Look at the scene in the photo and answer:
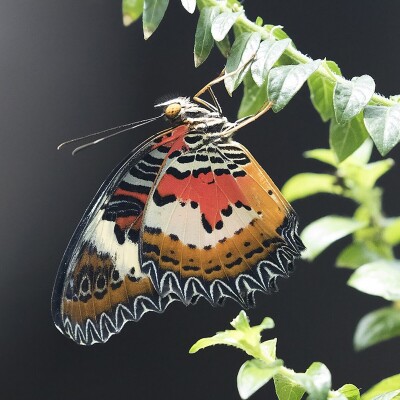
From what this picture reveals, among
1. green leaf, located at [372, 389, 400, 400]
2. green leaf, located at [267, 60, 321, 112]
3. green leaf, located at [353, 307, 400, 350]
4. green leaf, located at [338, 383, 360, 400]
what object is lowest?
green leaf, located at [372, 389, 400, 400]

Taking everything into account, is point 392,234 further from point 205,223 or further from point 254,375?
point 254,375

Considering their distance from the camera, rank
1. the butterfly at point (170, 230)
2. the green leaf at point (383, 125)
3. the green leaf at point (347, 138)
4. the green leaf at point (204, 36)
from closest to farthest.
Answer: the green leaf at point (383, 125) → the green leaf at point (204, 36) → the green leaf at point (347, 138) → the butterfly at point (170, 230)

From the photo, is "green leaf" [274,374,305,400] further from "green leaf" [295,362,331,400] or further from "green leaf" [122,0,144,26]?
"green leaf" [122,0,144,26]

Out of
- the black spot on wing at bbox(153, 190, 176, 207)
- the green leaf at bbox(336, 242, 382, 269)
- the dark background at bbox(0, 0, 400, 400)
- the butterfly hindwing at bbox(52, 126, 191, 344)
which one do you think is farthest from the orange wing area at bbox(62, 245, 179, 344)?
the dark background at bbox(0, 0, 400, 400)

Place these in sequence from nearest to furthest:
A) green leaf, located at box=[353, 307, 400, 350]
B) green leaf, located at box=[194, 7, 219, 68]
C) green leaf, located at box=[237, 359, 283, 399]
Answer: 1. green leaf, located at box=[237, 359, 283, 399]
2. green leaf, located at box=[194, 7, 219, 68]
3. green leaf, located at box=[353, 307, 400, 350]

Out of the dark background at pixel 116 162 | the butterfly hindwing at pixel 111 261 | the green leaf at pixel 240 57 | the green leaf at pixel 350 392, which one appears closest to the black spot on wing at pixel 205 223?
the butterfly hindwing at pixel 111 261

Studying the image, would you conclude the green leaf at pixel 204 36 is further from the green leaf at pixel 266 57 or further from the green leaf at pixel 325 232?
the green leaf at pixel 325 232
